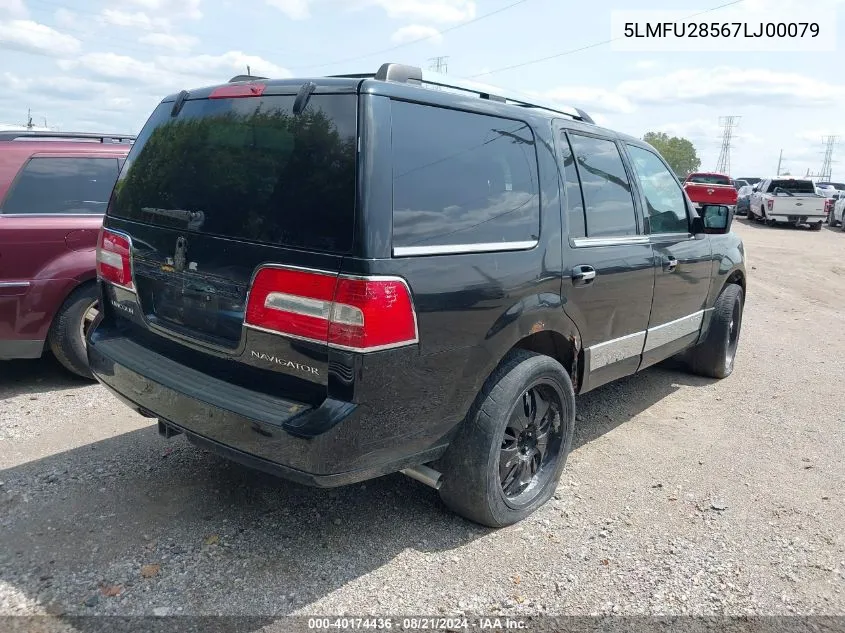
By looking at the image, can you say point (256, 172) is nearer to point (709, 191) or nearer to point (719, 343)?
point (719, 343)

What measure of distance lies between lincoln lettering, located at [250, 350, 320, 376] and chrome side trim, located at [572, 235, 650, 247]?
1650 mm

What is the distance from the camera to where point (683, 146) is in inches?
5148

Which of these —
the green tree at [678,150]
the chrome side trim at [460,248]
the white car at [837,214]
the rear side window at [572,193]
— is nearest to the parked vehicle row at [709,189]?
the white car at [837,214]

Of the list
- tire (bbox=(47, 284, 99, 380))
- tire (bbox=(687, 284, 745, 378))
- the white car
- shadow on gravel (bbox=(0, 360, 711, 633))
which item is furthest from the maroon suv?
the white car

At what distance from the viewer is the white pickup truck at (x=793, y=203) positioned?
2303 centimetres

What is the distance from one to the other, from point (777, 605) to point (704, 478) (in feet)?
3.87

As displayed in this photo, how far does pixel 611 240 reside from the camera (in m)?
3.89

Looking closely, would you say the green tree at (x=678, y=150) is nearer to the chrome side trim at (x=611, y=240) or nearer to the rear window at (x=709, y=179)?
the rear window at (x=709, y=179)

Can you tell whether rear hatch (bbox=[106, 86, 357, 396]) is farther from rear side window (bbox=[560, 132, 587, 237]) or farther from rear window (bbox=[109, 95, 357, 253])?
rear side window (bbox=[560, 132, 587, 237])

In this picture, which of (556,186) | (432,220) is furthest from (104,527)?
(556,186)

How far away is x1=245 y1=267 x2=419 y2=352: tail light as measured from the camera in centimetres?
244

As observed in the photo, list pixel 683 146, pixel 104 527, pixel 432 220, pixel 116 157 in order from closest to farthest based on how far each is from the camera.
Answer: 1. pixel 432 220
2. pixel 104 527
3. pixel 116 157
4. pixel 683 146

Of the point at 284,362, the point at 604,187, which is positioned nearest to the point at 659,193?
the point at 604,187

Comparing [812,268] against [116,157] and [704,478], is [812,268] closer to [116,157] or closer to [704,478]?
[704,478]
